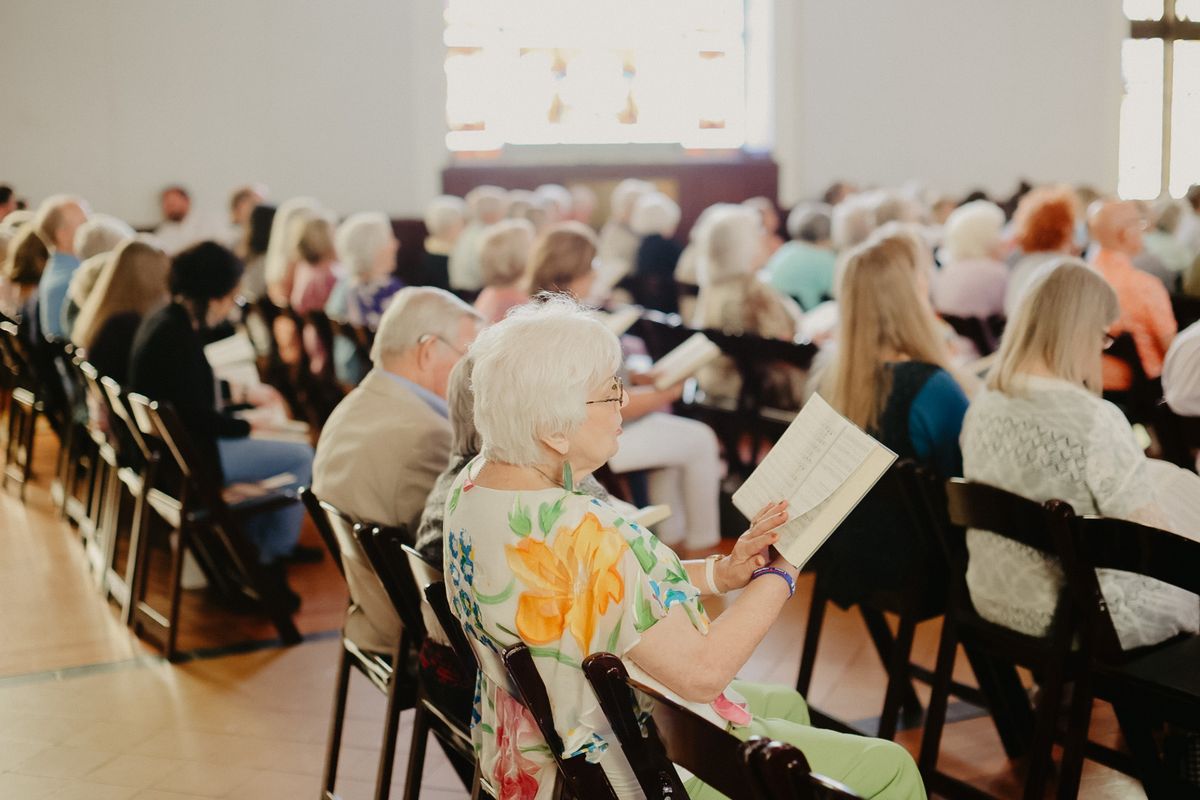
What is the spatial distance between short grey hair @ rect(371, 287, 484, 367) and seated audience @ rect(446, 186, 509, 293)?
4727 millimetres

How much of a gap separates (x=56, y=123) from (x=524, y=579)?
35.1 ft

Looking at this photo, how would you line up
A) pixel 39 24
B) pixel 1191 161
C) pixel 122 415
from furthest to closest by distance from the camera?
pixel 1191 161, pixel 39 24, pixel 122 415

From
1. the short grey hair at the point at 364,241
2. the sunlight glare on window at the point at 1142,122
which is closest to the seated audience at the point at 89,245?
the short grey hair at the point at 364,241

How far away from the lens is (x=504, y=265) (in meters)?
5.49

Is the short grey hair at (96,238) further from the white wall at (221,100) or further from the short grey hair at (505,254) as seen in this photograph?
the white wall at (221,100)

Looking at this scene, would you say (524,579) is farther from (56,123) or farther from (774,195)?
(774,195)

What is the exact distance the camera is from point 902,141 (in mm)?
14469

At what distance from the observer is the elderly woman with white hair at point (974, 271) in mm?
6949

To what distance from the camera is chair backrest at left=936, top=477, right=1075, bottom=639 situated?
2.49 meters

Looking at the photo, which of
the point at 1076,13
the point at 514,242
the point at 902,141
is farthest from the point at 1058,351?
the point at 1076,13

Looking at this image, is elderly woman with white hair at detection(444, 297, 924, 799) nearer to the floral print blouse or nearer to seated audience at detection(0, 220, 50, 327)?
the floral print blouse

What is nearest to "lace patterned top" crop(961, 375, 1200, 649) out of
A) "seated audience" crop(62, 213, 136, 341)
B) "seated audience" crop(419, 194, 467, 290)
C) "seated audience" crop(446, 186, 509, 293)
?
"seated audience" crop(62, 213, 136, 341)

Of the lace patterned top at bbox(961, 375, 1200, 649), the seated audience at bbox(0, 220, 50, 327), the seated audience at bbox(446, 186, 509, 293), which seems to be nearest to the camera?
the lace patterned top at bbox(961, 375, 1200, 649)

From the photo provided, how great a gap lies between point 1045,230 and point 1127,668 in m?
3.99
